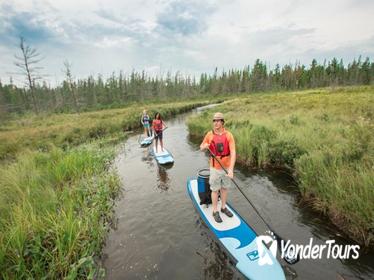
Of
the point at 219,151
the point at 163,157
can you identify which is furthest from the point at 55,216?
the point at 163,157

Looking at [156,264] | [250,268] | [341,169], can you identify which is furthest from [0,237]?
[341,169]

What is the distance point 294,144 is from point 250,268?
20.5 feet

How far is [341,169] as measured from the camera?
5898 mm

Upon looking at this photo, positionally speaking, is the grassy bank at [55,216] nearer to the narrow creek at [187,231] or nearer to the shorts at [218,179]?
the narrow creek at [187,231]

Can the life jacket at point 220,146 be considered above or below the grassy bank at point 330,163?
above

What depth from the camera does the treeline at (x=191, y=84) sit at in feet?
207

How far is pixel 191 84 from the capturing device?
311 feet

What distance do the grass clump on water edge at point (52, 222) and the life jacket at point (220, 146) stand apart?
3.32 metres

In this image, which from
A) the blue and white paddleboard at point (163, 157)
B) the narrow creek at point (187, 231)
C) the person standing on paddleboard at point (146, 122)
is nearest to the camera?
the narrow creek at point (187, 231)

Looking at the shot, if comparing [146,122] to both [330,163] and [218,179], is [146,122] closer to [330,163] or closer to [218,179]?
[218,179]

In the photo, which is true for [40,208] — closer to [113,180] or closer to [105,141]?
[113,180]

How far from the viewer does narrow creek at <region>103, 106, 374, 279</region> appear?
14.2 ft

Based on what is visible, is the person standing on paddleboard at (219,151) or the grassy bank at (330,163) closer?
the grassy bank at (330,163)

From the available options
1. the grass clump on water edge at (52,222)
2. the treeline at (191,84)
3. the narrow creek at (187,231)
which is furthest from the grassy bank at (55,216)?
the treeline at (191,84)
